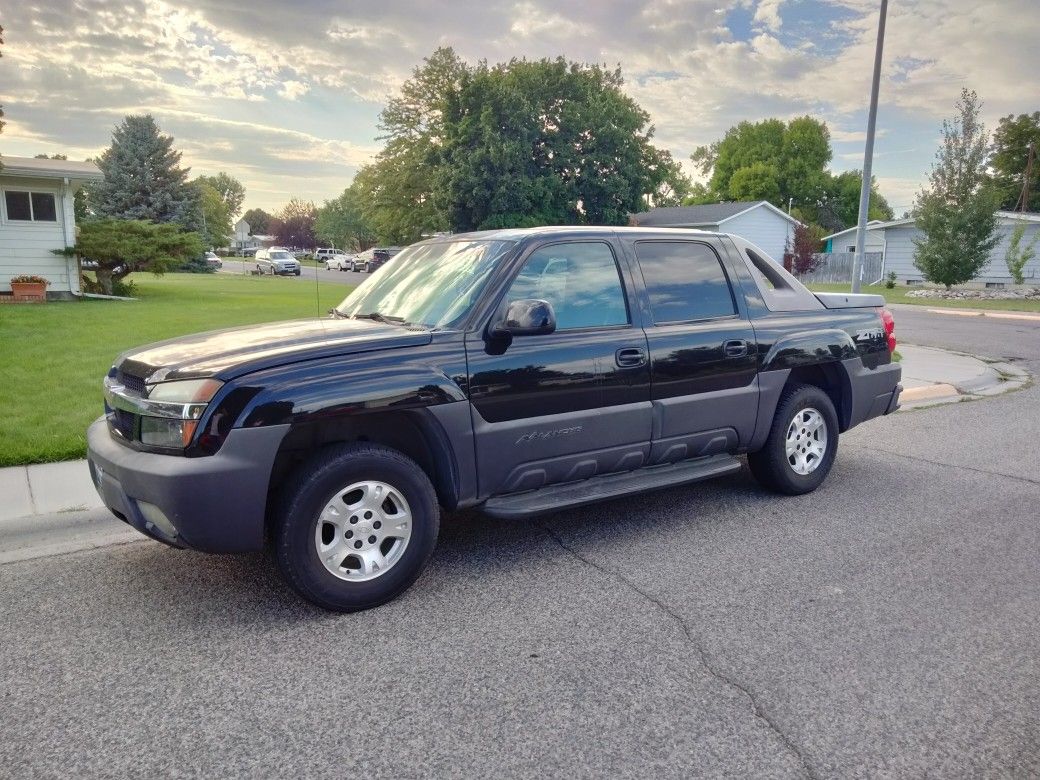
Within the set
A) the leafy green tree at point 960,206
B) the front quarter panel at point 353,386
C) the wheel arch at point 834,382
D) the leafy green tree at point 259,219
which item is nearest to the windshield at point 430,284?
the front quarter panel at point 353,386

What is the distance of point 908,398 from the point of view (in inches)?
370

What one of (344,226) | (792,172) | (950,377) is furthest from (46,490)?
(344,226)

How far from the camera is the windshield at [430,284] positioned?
420cm

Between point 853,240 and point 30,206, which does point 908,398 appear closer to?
point 30,206

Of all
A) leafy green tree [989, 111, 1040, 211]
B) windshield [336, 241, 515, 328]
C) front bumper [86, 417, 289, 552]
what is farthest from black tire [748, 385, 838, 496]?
leafy green tree [989, 111, 1040, 211]

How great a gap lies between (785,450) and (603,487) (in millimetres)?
1689

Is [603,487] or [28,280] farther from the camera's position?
[28,280]

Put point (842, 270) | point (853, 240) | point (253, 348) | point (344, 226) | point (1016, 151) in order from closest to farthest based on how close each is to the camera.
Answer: point (253, 348) < point (842, 270) < point (853, 240) < point (1016, 151) < point (344, 226)

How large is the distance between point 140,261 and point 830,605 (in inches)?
917

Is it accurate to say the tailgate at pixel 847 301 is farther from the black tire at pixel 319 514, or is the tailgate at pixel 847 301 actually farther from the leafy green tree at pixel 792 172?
the leafy green tree at pixel 792 172

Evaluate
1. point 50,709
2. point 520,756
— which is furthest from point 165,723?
point 520,756

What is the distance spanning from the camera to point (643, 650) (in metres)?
3.31

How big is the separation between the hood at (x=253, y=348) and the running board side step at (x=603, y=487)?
1.00 metres

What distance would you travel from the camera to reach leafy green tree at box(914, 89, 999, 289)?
28.6m
